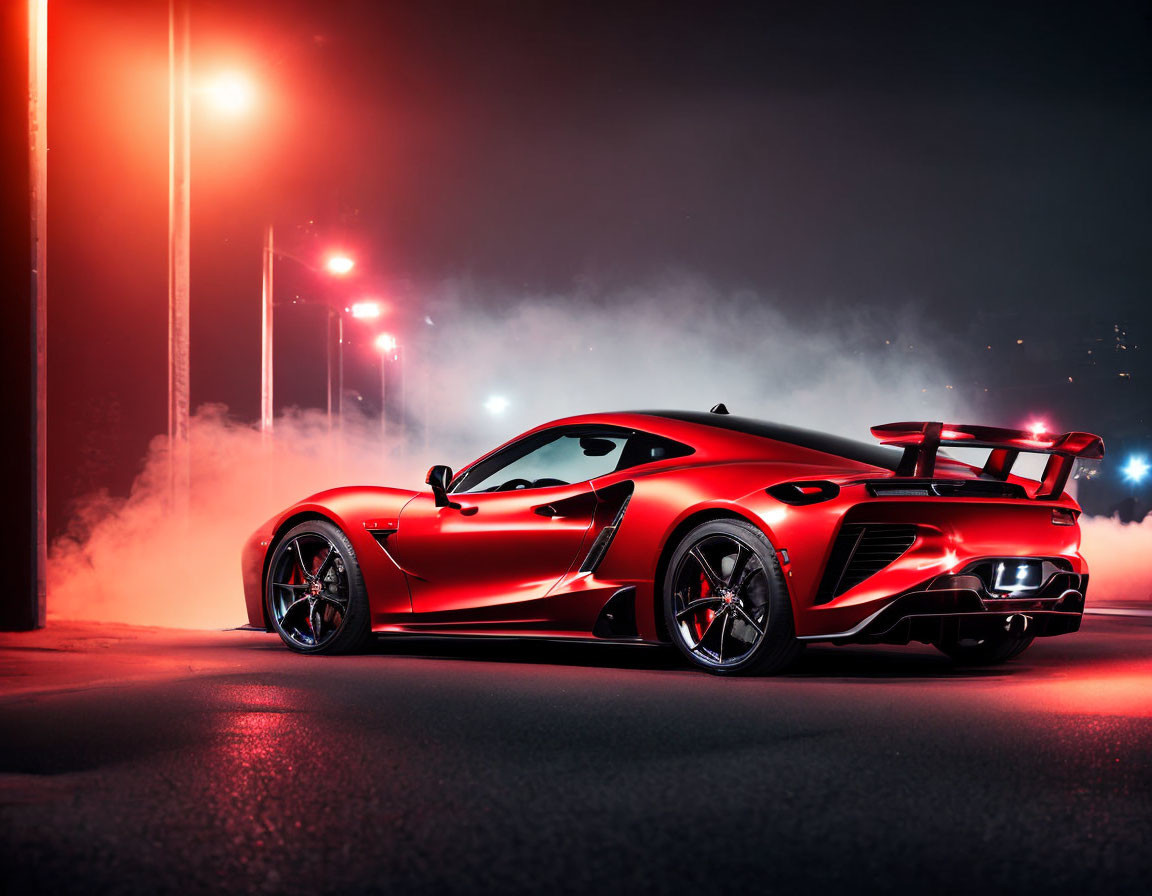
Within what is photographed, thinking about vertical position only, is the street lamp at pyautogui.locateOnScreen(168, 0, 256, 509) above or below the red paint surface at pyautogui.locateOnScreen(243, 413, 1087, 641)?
above

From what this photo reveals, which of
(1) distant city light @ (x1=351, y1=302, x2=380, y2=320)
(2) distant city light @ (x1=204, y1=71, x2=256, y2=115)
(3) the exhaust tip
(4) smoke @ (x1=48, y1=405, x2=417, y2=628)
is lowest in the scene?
(4) smoke @ (x1=48, y1=405, x2=417, y2=628)

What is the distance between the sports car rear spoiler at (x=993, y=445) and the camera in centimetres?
609

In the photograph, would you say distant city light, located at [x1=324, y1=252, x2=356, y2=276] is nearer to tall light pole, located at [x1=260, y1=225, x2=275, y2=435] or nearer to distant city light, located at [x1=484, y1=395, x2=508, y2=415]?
tall light pole, located at [x1=260, y1=225, x2=275, y2=435]

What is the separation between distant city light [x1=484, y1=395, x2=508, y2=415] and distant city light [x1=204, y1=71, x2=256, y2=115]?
40.7 m

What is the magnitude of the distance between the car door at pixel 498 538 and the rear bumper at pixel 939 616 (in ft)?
4.72

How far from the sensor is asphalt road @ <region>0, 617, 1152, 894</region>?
9.93 feet

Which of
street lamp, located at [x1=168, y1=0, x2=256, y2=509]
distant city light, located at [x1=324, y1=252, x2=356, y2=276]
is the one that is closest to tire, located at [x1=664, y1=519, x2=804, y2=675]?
street lamp, located at [x1=168, y1=0, x2=256, y2=509]

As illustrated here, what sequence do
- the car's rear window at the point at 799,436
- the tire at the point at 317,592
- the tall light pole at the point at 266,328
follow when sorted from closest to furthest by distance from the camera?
the car's rear window at the point at 799,436
the tire at the point at 317,592
the tall light pole at the point at 266,328

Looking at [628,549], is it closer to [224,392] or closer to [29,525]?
[29,525]

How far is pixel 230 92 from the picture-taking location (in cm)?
1577

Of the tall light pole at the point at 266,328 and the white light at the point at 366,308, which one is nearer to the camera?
the tall light pole at the point at 266,328

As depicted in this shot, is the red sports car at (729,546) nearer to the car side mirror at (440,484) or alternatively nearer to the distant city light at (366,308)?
the car side mirror at (440,484)

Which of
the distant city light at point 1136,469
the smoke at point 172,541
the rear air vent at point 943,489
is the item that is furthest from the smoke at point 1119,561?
the distant city light at point 1136,469

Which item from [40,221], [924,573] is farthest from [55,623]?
[924,573]
